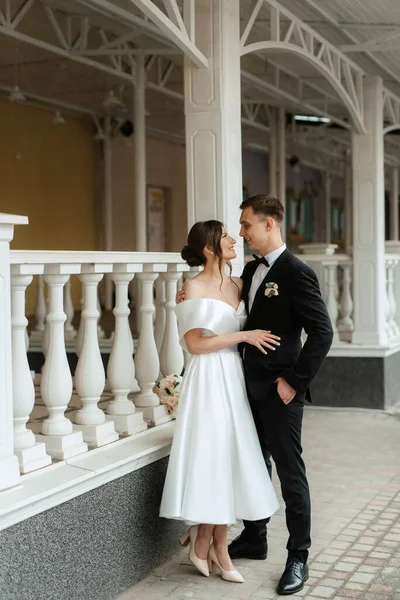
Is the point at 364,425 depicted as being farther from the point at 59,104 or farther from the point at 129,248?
the point at 129,248

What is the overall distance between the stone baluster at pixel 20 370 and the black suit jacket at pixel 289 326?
3.34 ft

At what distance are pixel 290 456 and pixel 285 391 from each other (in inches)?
12.5

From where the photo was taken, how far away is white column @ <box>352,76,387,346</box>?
9.15 meters

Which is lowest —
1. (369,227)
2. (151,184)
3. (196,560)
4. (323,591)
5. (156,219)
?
(323,591)

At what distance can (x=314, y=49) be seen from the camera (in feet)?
26.9

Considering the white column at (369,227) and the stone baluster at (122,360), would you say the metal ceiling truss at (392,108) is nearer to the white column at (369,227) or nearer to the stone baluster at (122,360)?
the white column at (369,227)

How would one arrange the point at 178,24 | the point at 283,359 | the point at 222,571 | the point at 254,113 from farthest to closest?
1. the point at 254,113
2. the point at 178,24
3. the point at 222,571
4. the point at 283,359

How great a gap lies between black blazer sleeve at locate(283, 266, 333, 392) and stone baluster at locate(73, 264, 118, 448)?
0.90 metres

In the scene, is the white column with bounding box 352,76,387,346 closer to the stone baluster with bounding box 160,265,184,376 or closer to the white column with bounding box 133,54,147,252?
the white column with bounding box 133,54,147,252

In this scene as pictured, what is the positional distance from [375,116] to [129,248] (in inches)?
334

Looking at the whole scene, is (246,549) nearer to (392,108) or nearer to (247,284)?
(247,284)

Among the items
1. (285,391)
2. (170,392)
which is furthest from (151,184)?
(285,391)

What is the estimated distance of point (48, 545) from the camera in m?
3.36

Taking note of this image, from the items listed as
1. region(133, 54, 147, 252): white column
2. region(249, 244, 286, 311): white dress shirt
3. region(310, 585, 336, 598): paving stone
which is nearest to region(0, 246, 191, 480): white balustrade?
region(249, 244, 286, 311): white dress shirt
